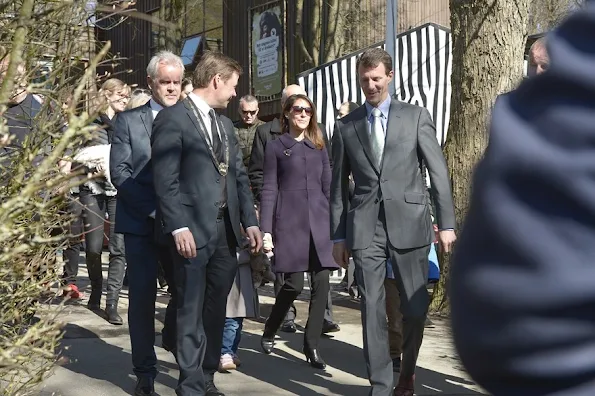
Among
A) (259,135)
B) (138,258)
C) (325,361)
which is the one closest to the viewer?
(138,258)

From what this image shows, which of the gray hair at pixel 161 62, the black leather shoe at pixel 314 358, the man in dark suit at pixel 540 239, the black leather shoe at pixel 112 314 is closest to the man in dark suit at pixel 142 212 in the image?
the gray hair at pixel 161 62

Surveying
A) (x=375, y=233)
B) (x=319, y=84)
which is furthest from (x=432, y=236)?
(x=319, y=84)

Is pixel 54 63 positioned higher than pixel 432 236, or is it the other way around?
pixel 54 63

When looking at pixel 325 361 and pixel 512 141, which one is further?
pixel 325 361

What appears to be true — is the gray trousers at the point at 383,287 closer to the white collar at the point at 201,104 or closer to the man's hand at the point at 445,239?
the man's hand at the point at 445,239

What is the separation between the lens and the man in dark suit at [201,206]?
5.64 meters

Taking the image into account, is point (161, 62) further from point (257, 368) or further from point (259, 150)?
point (259, 150)

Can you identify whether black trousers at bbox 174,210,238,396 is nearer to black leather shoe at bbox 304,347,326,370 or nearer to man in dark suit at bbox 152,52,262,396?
man in dark suit at bbox 152,52,262,396

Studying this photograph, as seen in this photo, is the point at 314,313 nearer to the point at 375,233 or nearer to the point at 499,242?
the point at 375,233

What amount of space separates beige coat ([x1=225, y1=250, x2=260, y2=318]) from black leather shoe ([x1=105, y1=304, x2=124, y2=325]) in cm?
185

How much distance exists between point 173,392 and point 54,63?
321 centimetres

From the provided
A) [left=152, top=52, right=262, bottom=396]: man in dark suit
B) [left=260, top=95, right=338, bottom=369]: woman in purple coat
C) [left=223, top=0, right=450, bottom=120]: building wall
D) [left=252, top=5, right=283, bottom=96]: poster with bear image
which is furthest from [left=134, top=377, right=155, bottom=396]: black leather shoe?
[left=252, top=5, right=283, bottom=96]: poster with bear image

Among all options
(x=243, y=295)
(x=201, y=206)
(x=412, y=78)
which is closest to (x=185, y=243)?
(x=201, y=206)

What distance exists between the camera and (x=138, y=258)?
20.3 ft
